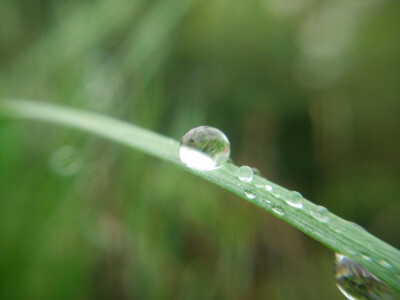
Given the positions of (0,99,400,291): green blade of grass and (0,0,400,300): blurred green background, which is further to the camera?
(0,0,400,300): blurred green background

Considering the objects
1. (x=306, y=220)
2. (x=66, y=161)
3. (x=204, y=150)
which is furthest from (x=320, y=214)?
(x=66, y=161)

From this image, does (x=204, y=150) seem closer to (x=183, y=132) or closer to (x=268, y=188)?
(x=268, y=188)

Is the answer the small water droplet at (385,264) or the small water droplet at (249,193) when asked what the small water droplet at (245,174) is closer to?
the small water droplet at (249,193)

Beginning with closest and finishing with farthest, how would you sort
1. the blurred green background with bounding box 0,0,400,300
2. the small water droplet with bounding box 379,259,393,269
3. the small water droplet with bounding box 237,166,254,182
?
the small water droplet with bounding box 379,259,393,269
the small water droplet with bounding box 237,166,254,182
the blurred green background with bounding box 0,0,400,300

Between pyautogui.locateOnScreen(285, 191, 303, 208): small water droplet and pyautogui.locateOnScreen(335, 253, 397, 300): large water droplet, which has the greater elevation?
pyautogui.locateOnScreen(285, 191, 303, 208): small water droplet

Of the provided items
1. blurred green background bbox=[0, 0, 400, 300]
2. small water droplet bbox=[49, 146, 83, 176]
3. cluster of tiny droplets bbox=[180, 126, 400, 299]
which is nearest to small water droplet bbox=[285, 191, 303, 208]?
cluster of tiny droplets bbox=[180, 126, 400, 299]

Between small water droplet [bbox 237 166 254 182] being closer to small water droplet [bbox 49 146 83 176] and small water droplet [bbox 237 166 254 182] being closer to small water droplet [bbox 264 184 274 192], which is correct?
small water droplet [bbox 264 184 274 192]

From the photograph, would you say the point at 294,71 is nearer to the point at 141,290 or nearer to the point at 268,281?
the point at 268,281
